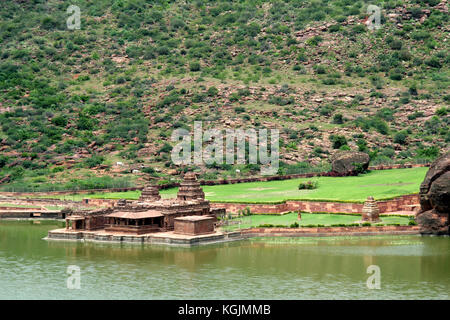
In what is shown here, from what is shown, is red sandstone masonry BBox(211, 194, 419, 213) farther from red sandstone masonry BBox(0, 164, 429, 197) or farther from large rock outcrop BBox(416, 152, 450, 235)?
red sandstone masonry BBox(0, 164, 429, 197)

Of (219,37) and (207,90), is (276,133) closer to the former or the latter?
(207,90)

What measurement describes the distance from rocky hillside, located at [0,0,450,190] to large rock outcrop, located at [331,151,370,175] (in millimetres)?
8651

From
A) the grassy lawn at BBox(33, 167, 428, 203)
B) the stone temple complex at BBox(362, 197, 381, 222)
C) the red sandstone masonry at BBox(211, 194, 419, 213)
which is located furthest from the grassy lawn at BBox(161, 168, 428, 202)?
the stone temple complex at BBox(362, 197, 381, 222)

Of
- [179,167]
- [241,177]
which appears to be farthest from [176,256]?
[179,167]

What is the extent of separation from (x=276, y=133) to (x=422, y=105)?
1025 inches

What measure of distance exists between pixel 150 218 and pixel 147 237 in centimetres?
251

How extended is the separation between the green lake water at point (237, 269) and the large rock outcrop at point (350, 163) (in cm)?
3439

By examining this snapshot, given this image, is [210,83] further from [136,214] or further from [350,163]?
[136,214]

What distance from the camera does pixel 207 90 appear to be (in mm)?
154125

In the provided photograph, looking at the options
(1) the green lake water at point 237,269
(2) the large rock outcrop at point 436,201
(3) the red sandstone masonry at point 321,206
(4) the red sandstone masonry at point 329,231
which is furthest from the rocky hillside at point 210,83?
(1) the green lake water at point 237,269

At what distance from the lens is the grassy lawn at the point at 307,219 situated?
8162 centimetres

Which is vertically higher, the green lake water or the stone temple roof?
the stone temple roof

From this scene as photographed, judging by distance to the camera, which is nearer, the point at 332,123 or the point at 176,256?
the point at 176,256

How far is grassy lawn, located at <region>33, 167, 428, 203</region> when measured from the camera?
90.8 m
